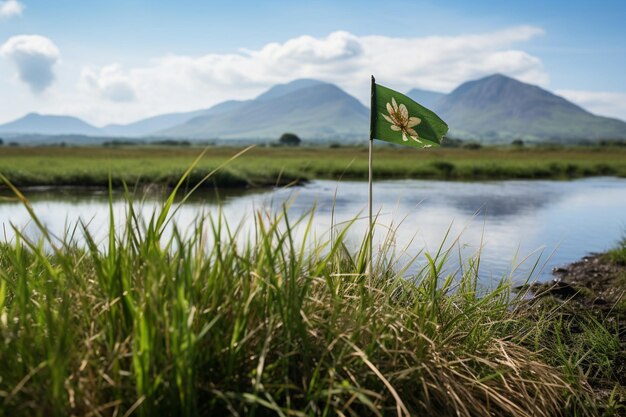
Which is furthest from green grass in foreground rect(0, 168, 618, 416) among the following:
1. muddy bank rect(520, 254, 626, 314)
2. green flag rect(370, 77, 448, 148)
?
muddy bank rect(520, 254, 626, 314)

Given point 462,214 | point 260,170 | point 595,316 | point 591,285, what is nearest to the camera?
point 595,316

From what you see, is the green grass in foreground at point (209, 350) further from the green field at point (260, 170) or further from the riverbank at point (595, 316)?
the green field at point (260, 170)

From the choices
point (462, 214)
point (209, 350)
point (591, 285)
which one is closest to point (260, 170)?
point (462, 214)

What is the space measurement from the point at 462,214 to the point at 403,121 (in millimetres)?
17428

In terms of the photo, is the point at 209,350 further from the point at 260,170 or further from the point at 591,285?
the point at 260,170

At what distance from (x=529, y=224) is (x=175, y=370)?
18.1m

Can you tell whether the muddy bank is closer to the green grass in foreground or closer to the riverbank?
the riverbank

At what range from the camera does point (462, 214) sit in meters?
21.4

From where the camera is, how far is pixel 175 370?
279cm

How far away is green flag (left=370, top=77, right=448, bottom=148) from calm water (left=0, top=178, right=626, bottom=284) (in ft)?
15.0

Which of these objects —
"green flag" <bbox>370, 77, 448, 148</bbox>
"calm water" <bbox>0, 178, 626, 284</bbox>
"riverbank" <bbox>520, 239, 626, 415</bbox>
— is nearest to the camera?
"green flag" <bbox>370, 77, 448, 148</bbox>

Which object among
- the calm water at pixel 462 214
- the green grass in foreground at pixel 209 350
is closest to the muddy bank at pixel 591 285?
the calm water at pixel 462 214

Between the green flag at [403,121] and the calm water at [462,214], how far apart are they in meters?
4.58

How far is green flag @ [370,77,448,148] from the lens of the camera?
444 cm
